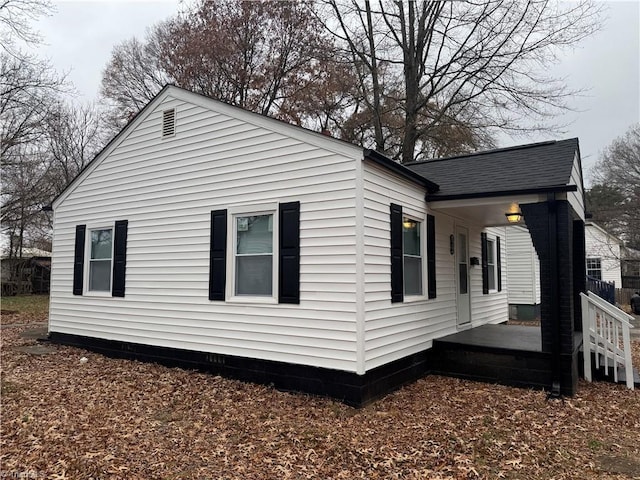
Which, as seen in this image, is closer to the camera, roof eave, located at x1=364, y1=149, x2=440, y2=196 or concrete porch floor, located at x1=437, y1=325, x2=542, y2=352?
roof eave, located at x1=364, y1=149, x2=440, y2=196

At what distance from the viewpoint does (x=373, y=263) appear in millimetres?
5406

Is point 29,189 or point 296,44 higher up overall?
point 296,44

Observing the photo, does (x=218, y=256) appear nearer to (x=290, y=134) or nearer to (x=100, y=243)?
(x=290, y=134)

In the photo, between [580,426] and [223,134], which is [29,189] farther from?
[580,426]

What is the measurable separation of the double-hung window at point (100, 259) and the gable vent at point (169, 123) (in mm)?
2435

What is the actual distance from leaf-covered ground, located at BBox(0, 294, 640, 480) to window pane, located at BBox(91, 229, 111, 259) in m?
2.78

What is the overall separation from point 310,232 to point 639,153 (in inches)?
1075

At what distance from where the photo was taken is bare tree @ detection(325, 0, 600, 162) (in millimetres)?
13039

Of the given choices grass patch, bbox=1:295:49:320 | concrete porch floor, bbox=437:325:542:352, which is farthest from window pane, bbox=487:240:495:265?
grass patch, bbox=1:295:49:320

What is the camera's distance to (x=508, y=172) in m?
6.74

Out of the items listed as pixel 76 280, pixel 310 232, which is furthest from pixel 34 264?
pixel 310 232

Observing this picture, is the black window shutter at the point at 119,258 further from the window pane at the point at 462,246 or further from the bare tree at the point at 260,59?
the bare tree at the point at 260,59

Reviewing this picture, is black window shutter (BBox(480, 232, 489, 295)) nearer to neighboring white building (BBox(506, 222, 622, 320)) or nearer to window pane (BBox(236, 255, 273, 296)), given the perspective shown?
neighboring white building (BBox(506, 222, 622, 320))

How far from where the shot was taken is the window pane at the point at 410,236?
6.52 m
